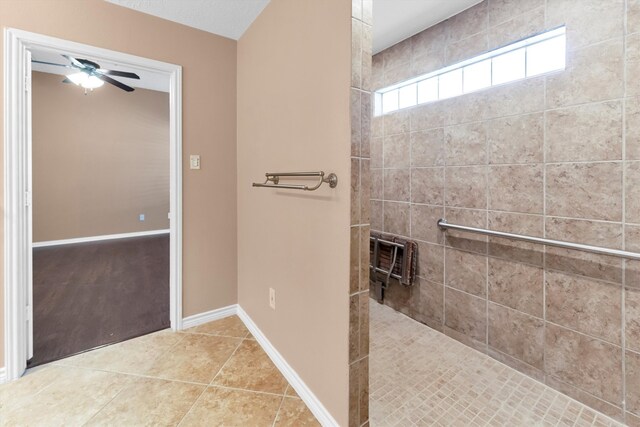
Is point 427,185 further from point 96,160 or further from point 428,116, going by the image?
point 96,160

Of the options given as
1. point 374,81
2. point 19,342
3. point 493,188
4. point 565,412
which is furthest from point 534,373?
point 19,342

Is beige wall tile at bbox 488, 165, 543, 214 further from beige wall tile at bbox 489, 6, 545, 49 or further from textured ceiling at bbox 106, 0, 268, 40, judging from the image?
textured ceiling at bbox 106, 0, 268, 40

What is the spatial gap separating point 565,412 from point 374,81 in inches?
105

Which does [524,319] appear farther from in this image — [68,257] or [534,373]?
[68,257]

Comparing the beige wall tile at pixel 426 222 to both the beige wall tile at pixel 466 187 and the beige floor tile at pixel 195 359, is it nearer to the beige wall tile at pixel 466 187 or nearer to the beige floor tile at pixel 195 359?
the beige wall tile at pixel 466 187

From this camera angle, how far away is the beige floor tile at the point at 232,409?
4.49 feet

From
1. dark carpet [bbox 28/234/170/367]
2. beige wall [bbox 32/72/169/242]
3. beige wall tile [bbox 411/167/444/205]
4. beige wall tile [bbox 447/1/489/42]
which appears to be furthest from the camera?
beige wall [bbox 32/72/169/242]

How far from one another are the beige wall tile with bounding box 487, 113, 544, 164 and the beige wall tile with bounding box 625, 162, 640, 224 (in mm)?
373

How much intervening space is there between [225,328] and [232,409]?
851 mm

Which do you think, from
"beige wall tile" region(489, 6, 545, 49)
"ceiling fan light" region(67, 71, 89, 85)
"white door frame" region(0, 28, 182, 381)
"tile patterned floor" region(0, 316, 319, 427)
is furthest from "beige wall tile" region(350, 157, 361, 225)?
"ceiling fan light" region(67, 71, 89, 85)

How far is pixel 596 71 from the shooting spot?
4.68 feet

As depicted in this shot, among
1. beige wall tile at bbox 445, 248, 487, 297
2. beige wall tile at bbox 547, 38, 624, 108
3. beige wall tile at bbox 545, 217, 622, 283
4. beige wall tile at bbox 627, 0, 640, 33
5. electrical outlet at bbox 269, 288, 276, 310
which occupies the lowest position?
electrical outlet at bbox 269, 288, 276, 310

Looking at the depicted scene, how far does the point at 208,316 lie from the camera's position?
2.33 metres

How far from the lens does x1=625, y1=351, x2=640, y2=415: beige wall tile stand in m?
1.34
